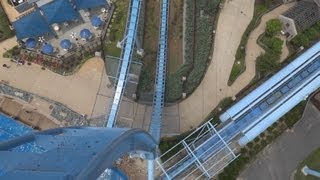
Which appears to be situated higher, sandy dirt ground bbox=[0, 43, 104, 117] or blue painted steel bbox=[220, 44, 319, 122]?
sandy dirt ground bbox=[0, 43, 104, 117]

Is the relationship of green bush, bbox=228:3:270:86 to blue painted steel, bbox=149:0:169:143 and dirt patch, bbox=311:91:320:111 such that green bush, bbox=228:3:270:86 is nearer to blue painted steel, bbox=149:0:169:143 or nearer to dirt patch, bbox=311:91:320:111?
blue painted steel, bbox=149:0:169:143

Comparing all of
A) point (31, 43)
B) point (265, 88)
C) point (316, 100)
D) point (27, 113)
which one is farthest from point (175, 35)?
point (27, 113)

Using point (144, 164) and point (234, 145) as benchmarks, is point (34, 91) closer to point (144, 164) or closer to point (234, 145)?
point (144, 164)

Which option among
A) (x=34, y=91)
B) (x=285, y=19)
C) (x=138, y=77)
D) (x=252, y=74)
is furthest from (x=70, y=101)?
(x=285, y=19)

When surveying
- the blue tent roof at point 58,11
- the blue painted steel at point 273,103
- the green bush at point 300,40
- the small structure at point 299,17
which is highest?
the blue tent roof at point 58,11

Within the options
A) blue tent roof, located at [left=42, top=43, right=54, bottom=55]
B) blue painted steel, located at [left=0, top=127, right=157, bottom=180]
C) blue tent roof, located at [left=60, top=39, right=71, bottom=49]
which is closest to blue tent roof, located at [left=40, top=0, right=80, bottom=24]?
blue tent roof, located at [left=60, top=39, right=71, bottom=49]

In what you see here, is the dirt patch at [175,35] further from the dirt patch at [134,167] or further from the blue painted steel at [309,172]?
the blue painted steel at [309,172]

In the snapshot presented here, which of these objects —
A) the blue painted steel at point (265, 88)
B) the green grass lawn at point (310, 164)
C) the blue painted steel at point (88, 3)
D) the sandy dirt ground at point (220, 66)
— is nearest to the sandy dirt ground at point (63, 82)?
the blue painted steel at point (88, 3)
